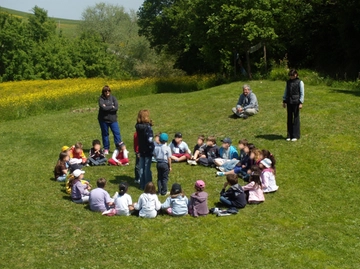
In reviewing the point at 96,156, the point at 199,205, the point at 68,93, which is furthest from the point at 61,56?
the point at 199,205

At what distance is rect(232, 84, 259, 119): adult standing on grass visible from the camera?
19.0m

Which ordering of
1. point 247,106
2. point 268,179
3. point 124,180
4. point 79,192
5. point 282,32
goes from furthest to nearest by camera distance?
point 282,32
point 247,106
point 124,180
point 268,179
point 79,192

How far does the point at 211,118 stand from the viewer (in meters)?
20.8

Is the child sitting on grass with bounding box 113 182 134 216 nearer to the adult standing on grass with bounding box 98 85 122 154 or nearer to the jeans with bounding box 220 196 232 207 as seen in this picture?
the jeans with bounding box 220 196 232 207

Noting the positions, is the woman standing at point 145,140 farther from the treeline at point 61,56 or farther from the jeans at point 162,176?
the treeline at point 61,56

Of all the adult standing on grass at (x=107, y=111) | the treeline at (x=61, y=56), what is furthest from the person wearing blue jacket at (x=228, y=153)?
the treeline at (x=61, y=56)

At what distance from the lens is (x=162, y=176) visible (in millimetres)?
11930

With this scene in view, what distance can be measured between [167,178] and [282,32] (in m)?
22.8

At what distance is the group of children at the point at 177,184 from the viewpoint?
34.8 ft

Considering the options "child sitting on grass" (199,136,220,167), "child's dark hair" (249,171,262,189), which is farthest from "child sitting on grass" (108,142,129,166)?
"child's dark hair" (249,171,262,189)

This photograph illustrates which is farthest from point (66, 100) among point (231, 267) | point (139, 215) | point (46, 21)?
point (46, 21)

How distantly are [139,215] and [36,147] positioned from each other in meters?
9.09

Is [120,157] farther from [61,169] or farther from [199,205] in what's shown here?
[199,205]

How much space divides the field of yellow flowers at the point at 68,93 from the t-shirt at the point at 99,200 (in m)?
16.3
